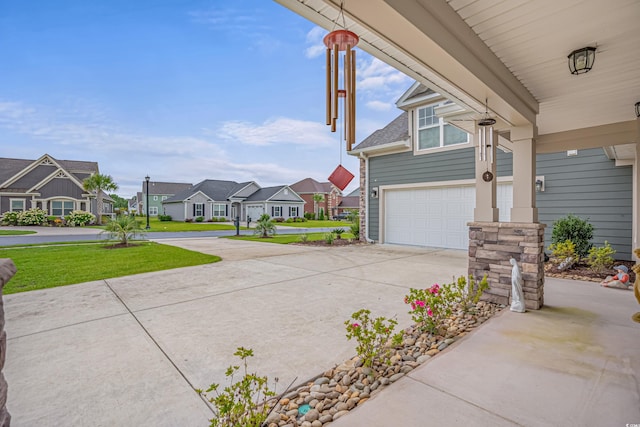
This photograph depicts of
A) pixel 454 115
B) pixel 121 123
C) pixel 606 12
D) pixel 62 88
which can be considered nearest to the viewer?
pixel 606 12

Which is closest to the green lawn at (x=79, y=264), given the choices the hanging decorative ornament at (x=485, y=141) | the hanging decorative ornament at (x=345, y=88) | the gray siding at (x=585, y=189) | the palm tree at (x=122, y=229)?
the palm tree at (x=122, y=229)

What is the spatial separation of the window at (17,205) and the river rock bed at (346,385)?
29.4 meters

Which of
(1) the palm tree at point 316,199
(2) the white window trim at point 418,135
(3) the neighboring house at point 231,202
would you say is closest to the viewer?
(2) the white window trim at point 418,135

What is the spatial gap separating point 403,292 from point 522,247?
66.4 inches

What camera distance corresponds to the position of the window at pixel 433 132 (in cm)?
903

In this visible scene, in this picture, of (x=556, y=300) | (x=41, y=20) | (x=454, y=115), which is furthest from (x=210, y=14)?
(x=556, y=300)

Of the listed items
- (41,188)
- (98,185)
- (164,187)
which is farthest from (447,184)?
(164,187)

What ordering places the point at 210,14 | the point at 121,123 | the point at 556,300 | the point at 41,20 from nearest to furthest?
the point at 556,300 → the point at 210,14 → the point at 41,20 → the point at 121,123

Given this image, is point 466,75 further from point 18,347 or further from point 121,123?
point 121,123

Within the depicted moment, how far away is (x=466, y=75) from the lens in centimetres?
265

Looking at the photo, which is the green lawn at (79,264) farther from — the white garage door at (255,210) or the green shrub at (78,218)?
the white garage door at (255,210)

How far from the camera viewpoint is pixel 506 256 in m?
3.86

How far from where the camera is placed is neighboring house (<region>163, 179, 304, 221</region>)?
102 feet

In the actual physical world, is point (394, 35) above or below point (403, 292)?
above
